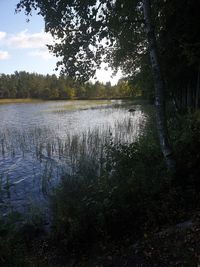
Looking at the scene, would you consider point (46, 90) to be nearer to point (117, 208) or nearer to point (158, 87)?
point (158, 87)

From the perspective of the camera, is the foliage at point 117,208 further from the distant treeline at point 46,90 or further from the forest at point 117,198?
the distant treeline at point 46,90

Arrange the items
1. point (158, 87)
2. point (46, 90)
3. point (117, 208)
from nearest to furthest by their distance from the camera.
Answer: point (117, 208) → point (158, 87) → point (46, 90)

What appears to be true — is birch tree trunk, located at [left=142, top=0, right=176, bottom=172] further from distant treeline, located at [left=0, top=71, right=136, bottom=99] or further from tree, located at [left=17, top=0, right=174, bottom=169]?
distant treeline, located at [left=0, top=71, right=136, bottom=99]

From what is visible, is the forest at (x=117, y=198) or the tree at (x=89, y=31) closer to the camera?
the forest at (x=117, y=198)

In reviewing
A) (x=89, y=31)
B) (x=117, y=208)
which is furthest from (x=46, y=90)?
(x=117, y=208)

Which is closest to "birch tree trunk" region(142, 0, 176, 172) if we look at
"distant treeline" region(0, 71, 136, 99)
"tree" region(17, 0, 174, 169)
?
"tree" region(17, 0, 174, 169)

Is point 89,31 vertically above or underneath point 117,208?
above

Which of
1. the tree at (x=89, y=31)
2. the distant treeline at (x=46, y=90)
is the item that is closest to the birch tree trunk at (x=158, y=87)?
the tree at (x=89, y=31)

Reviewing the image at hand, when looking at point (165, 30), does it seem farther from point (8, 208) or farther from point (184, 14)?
point (8, 208)

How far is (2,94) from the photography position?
10569cm

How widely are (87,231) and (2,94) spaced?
10765 centimetres

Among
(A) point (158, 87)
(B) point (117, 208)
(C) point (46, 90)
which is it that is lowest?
(B) point (117, 208)

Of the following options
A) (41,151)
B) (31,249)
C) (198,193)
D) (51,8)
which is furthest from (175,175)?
(41,151)

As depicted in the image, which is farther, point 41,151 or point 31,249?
point 41,151
